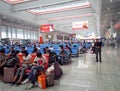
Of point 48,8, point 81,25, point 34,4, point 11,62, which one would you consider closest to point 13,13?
point 34,4

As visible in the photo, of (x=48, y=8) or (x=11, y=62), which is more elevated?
(x=48, y=8)

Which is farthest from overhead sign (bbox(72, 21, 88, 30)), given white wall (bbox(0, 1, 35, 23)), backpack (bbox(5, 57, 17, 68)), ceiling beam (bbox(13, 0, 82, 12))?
backpack (bbox(5, 57, 17, 68))

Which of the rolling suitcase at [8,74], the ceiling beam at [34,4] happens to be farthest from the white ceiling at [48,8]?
the rolling suitcase at [8,74]

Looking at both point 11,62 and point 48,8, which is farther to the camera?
point 48,8

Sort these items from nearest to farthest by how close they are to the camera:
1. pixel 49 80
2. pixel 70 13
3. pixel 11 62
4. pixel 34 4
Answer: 1. pixel 49 80
2. pixel 11 62
3. pixel 34 4
4. pixel 70 13

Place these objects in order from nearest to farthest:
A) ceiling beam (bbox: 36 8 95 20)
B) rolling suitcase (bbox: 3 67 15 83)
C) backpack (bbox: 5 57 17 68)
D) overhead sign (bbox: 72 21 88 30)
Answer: rolling suitcase (bbox: 3 67 15 83)
backpack (bbox: 5 57 17 68)
ceiling beam (bbox: 36 8 95 20)
overhead sign (bbox: 72 21 88 30)

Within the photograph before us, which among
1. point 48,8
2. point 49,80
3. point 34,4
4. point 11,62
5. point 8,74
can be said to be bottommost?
point 49,80

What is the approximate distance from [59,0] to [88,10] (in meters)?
6.14

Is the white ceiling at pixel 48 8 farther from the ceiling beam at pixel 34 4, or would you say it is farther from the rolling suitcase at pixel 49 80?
the rolling suitcase at pixel 49 80

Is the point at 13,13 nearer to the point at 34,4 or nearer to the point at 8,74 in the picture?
the point at 34,4

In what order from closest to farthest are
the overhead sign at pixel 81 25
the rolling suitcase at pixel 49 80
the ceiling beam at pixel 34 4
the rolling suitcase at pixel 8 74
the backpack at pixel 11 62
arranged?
1. the rolling suitcase at pixel 49 80
2. the rolling suitcase at pixel 8 74
3. the backpack at pixel 11 62
4. the ceiling beam at pixel 34 4
5. the overhead sign at pixel 81 25

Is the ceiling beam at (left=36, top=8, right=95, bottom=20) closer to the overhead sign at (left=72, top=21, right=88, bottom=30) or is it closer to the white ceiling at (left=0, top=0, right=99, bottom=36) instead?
the white ceiling at (left=0, top=0, right=99, bottom=36)

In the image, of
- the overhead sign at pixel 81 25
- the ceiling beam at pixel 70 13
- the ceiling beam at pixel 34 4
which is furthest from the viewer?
the overhead sign at pixel 81 25

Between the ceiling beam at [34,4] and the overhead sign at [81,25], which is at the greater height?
the ceiling beam at [34,4]
